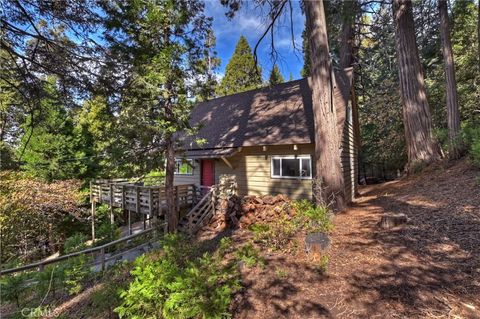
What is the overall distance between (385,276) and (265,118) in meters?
9.05

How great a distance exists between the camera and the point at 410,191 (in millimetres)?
7832

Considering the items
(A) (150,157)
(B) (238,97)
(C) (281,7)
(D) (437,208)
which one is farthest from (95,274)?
(B) (238,97)

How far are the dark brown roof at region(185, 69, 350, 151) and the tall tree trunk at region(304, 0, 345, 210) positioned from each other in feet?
7.27

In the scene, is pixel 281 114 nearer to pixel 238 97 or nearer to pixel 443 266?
pixel 238 97

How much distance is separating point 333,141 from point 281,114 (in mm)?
4715

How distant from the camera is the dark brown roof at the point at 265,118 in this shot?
1018cm

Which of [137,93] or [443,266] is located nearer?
[443,266]

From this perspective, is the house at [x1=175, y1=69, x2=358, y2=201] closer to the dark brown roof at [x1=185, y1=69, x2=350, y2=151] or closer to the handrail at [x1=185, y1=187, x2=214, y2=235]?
the dark brown roof at [x1=185, y1=69, x2=350, y2=151]

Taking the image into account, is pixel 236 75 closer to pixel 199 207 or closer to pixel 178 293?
pixel 199 207

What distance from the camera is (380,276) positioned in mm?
3402

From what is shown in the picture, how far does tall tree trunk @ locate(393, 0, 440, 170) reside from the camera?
10000mm

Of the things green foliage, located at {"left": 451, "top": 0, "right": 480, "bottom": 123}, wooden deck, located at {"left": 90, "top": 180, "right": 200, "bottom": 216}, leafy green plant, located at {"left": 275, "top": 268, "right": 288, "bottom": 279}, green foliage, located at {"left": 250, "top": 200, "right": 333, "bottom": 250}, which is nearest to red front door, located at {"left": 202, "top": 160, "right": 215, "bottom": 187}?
wooden deck, located at {"left": 90, "top": 180, "right": 200, "bottom": 216}

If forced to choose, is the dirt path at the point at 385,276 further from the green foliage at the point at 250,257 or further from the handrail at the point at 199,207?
the handrail at the point at 199,207

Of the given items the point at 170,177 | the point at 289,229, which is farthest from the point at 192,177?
the point at 289,229
